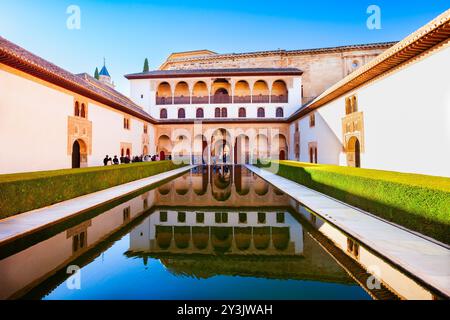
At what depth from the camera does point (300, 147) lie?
23750 mm

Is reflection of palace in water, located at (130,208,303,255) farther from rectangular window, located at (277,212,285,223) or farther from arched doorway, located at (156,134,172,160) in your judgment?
arched doorway, located at (156,134,172,160)

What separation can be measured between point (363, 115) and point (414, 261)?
10189 mm

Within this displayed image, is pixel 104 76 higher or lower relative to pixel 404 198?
higher

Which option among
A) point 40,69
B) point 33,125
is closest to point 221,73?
point 40,69

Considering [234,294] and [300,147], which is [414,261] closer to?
[234,294]

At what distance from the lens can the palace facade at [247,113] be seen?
818 cm

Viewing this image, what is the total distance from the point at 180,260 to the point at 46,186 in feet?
18.0

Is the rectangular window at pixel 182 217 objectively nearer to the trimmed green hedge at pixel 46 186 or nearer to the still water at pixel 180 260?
the still water at pixel 180 260

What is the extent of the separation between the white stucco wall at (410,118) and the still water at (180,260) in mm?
4731

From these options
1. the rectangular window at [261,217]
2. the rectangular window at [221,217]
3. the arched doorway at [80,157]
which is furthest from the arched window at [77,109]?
the rectangular window at [261,217]

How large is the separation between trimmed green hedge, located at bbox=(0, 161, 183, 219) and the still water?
1614 millimetres

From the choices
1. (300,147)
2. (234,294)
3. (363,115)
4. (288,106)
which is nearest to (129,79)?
(288,106)

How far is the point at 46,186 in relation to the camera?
7.18 metres

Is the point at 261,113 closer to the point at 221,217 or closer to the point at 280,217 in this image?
the point at 280,217
